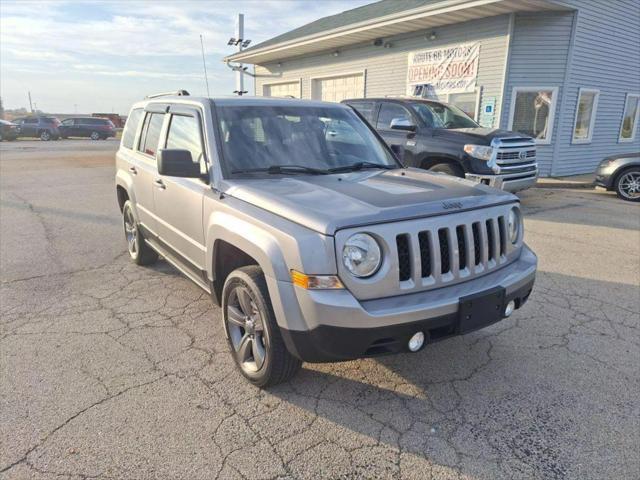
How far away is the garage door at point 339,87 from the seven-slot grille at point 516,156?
9.40 meters

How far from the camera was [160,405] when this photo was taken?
2934mm

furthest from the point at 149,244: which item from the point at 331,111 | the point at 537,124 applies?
the point at 537,124

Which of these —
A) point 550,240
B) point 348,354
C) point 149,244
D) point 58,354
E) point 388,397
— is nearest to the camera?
point 348,354

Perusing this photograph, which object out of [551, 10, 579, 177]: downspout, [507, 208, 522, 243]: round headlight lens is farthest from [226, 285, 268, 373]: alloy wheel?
[551, 10, 579, 177]: downspout

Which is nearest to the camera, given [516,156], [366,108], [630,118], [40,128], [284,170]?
[284,170]

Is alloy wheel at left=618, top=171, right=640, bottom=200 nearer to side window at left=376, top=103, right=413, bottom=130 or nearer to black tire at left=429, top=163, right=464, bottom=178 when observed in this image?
black tire at left=429, top=163, right=464, bottom=178

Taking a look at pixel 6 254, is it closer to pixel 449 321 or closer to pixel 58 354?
pixel 58 354

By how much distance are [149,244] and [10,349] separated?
5.72 feet

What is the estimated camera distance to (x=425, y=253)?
271cm

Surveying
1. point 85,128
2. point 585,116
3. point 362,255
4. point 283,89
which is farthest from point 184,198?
point 85,128

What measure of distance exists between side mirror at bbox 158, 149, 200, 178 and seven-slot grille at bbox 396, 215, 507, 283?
157 cm

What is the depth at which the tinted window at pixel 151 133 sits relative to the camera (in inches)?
179

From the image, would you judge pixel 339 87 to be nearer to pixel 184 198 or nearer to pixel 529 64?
pixel 529 64

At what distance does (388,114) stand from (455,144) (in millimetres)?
1707
